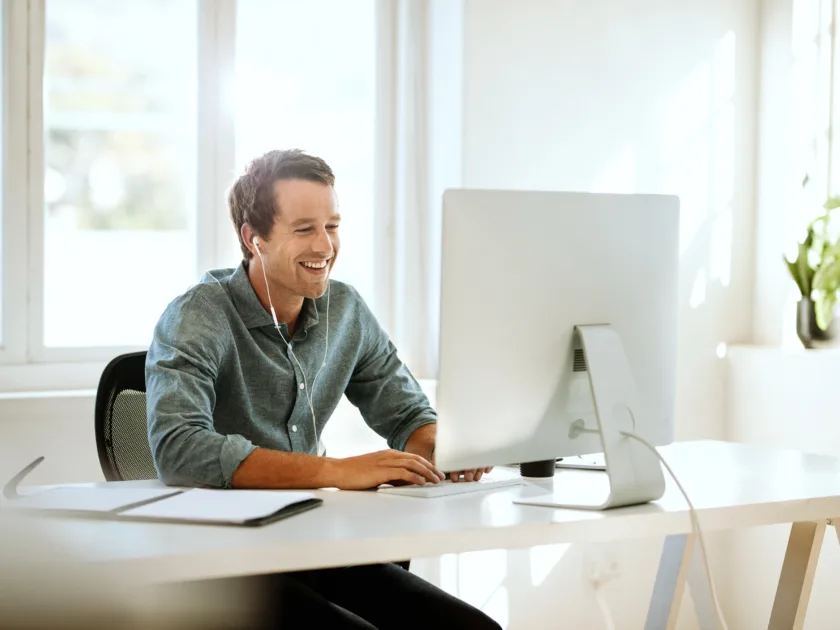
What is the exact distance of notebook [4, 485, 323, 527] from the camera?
4.63ft

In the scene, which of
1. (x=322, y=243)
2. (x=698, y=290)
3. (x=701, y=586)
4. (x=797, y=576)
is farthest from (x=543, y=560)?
(x=322, y=243)

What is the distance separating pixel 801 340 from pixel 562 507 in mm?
1848

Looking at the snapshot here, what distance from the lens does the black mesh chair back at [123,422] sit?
1917mm

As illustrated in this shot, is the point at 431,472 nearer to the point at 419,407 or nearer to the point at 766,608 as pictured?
the point at 419,407

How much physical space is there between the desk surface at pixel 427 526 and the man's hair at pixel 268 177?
0.63 meters

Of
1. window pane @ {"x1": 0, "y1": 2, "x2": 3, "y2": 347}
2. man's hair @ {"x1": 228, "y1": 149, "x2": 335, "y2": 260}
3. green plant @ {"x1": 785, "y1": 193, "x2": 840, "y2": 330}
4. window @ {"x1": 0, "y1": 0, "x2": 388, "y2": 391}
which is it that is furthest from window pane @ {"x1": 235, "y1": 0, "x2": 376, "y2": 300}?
green plant @ {"x1": 785, "y1": 193, "x2": 840, "y2": 330}

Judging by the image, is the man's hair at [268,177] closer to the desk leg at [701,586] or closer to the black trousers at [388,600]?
the black trousers at [388,600]

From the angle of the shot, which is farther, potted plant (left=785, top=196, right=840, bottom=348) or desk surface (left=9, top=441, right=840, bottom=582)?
potted plant (left=785, top=196, right=840, bottom=348)

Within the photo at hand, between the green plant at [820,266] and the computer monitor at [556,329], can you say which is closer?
the computer monitor at [556,329]

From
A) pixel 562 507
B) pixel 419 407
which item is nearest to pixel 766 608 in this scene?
pixel 419 407

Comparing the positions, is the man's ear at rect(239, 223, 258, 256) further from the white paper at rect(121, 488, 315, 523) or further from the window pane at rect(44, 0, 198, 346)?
the window pane at rect(44, 0, 198, 346)

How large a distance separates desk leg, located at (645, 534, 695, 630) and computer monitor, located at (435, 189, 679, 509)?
183mm

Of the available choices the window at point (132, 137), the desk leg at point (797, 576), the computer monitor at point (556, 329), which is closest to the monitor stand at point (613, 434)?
the computer monitor at point (556, 329)

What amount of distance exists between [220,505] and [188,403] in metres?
0.26
